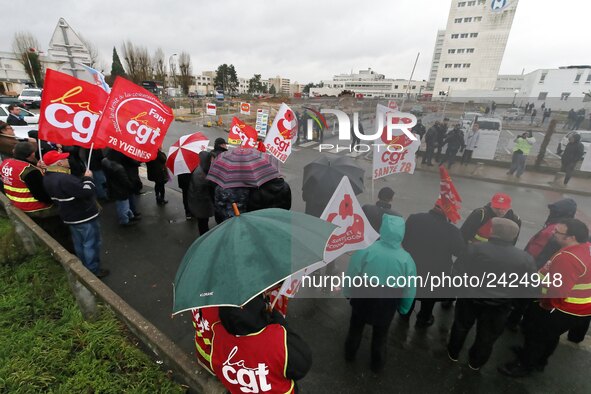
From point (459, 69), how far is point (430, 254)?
48003mm

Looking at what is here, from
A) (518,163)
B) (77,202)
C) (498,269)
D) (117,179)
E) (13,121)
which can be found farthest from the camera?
(13,121)

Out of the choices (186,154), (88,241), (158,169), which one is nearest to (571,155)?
(186,154)

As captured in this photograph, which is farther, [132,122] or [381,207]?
[132,122]

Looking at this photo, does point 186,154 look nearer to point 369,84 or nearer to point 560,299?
point 560,299

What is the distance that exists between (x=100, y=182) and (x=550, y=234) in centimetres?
805

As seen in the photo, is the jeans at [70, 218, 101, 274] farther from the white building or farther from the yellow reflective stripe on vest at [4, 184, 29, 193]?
the white building

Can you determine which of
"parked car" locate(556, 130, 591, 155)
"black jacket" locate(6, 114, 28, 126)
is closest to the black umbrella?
"parked car" locate(556, 130, 591, 155)

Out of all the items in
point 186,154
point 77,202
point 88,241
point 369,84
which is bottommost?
point 88,241

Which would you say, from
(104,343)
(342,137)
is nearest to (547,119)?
(342,137)

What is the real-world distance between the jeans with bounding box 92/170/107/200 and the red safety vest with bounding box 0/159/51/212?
2.20 metres

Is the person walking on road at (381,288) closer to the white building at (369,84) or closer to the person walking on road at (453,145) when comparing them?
the person walking on road at (453,145)

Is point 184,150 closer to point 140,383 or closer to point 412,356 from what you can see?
point 140,383

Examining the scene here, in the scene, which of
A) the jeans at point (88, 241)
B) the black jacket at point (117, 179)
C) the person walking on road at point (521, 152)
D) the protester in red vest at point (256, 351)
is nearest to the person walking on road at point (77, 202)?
the jeans at point (88, 241)

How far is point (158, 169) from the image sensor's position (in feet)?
19.8
